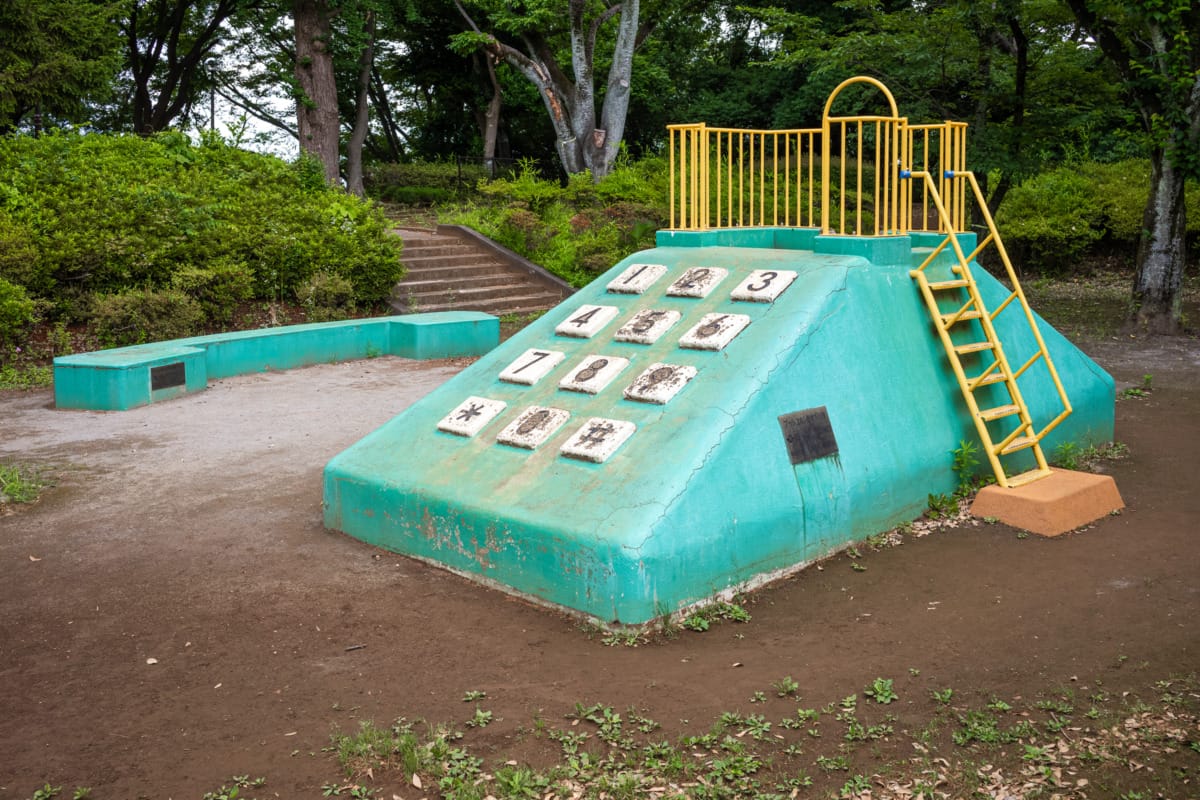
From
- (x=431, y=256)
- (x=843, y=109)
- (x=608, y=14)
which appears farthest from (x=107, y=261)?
(x=843, y=109)

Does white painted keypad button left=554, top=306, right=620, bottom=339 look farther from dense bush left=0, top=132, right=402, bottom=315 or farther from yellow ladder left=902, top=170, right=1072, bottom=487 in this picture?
dense bush left=0, top=132, right=402, bottom=315

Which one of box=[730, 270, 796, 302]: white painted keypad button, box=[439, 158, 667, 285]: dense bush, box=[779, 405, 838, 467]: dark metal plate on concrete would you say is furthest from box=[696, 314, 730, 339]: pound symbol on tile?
box=[439, 158, 667, 285]: dense bush

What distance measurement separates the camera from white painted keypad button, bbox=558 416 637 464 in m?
5.96

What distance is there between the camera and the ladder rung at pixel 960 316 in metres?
7.35

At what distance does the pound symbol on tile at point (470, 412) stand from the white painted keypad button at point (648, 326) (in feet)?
3.25

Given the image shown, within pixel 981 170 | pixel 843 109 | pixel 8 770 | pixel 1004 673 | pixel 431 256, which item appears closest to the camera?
pixel 8 770

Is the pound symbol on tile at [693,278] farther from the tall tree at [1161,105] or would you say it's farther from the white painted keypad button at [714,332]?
the tall tree at [1161,105]

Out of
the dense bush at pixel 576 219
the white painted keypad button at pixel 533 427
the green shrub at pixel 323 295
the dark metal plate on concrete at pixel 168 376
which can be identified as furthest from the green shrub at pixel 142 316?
the white painted keypad button at pixel 533 427

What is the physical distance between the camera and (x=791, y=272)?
7.14 m

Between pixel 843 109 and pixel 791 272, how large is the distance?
58.8 ft

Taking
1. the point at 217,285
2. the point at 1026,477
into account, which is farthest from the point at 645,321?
the point at 217,285

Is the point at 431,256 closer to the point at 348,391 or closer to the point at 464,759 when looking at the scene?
the point at 348,391

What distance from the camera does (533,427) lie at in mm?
6402

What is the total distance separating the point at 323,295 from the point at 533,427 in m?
9.40
